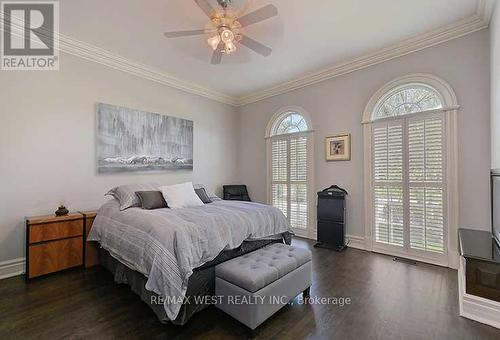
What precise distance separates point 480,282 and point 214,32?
3418mm

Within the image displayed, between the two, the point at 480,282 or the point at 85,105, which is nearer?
the point at 480,282

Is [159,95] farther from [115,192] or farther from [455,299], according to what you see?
[455,299]

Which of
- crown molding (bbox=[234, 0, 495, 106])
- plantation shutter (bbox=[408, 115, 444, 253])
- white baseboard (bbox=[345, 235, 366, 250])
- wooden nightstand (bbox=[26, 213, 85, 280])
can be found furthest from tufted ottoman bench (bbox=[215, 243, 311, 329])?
crown molding (bbox=[234, 0, 495, 106])

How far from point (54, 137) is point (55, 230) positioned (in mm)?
1244

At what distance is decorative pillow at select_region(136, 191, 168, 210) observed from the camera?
2.97 meters

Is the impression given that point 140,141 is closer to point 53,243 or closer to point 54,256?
point 53,243

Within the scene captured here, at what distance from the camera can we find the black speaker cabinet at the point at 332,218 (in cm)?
376

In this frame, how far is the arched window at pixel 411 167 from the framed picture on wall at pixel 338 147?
1.01 ft

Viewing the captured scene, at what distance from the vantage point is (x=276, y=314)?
80.9 inches

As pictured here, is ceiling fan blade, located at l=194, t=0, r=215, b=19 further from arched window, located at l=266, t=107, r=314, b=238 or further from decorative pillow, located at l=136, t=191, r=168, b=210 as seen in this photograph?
arched window, located at l=266, t=107, r=314, b=238

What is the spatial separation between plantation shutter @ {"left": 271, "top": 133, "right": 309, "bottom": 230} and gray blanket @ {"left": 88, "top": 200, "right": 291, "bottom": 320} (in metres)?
1.73

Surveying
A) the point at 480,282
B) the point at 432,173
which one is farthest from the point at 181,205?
the point at 432,173

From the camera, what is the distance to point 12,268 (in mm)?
2832

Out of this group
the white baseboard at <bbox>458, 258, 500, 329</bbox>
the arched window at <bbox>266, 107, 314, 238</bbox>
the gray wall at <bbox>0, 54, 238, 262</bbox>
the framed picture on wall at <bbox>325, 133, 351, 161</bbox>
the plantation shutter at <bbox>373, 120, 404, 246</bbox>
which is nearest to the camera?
the white baseboard at <bbox>458, 258, 500, 329</bbox>
